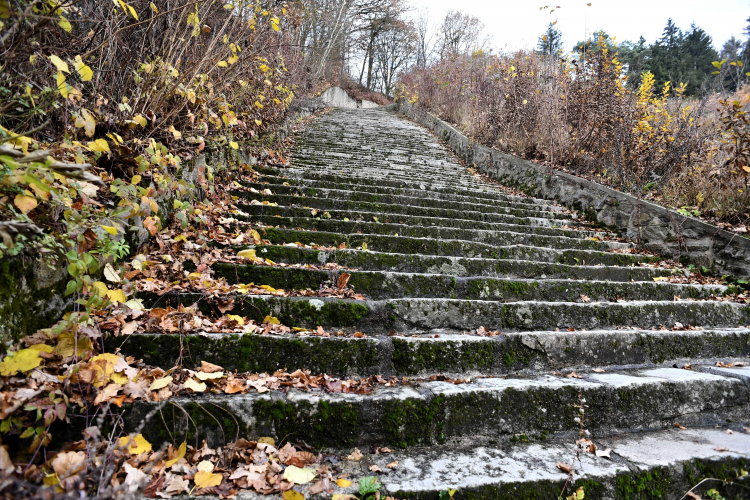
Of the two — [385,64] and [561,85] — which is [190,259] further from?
[385,64]

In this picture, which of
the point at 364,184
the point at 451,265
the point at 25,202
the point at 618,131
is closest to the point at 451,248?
the point at 451,265

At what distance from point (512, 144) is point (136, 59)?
6.83m

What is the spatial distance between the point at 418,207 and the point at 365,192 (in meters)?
0.77

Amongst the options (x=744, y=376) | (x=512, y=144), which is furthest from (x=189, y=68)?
(x=512, y=144)

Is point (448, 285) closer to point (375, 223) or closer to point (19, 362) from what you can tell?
point (375, 223)

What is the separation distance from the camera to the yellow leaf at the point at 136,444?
135 cm

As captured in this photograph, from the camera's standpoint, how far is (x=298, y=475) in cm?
148

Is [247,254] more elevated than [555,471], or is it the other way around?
[247,254]

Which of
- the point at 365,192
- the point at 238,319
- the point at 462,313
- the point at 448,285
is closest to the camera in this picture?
the point at 238,319

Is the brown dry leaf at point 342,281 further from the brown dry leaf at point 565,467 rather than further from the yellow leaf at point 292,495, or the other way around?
the brown dry leaf at point 565,467

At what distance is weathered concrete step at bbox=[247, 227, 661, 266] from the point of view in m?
3.41

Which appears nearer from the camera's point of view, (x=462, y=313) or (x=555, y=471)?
(x=555, y=471)

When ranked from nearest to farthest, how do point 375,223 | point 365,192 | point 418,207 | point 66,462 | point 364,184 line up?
point 66,462 → point 375,223 → point 418,207 → point 365,192 → point 364,184

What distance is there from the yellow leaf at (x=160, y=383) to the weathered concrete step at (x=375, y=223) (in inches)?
88.3
